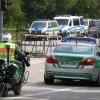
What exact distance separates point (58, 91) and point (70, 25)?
1807 inches

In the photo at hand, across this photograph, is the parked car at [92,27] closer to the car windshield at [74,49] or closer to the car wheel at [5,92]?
the car windshield at [74,49]

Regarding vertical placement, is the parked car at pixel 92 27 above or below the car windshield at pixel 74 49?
below

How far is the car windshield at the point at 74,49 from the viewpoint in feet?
59.5

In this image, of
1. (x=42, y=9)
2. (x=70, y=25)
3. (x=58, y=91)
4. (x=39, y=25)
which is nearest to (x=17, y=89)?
(x=58, y=91)

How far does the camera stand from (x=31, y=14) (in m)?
79.9

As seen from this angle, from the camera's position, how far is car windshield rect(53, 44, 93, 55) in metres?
18.1

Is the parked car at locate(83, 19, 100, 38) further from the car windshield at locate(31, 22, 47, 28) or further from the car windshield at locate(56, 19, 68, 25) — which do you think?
the car windshield at locate(31, 22, 47, 28)

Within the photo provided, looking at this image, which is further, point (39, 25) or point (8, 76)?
point (39, 25)

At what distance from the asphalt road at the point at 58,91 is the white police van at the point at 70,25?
39.0 m

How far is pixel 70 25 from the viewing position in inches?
2438

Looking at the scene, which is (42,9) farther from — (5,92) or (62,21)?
(5,92)

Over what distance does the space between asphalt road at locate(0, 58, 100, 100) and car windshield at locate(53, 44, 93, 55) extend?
1.04 metres

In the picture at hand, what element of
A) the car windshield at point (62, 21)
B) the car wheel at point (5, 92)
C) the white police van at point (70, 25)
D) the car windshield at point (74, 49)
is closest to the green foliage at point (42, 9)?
the car windshield at point (62, 21)

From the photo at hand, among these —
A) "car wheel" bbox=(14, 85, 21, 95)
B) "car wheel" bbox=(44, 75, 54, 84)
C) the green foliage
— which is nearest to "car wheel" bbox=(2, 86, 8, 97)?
"car wheel" bbox=(14, 85, 21, 95)
